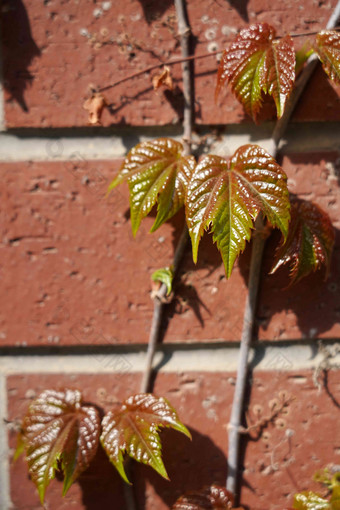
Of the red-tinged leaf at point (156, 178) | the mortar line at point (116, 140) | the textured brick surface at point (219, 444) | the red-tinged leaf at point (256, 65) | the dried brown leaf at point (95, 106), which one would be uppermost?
the red-tinged leaf at point (256, 65)

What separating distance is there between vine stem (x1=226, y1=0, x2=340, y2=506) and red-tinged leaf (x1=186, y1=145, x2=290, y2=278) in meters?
0.06

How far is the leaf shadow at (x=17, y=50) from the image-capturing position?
0.52 meters

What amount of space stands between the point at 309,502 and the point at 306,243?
289 millimetres

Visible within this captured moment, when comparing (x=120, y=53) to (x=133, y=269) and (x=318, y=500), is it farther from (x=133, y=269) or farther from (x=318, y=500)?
(x=318, y=500)

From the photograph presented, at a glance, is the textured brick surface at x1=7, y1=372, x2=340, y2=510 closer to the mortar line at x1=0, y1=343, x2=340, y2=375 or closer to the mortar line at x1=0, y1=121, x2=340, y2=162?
the mortar line at x1=0, y1=343, x2=340, y2=375

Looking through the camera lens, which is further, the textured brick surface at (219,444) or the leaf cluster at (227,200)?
the textured brick surface at (219,444)

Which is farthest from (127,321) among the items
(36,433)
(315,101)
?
(315,101)

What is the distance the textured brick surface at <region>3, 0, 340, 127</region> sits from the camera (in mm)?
524

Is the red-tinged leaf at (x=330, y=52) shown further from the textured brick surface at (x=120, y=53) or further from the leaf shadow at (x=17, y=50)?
the leaf shadow at (x=17, y=50)

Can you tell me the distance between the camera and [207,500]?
1.75 feet

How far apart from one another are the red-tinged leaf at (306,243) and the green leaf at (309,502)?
0.80 feet

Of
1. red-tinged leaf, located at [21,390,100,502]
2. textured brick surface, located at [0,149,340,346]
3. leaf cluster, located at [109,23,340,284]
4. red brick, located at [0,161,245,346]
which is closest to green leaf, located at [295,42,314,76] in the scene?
leaf cluster, located at [109,23,340,284]

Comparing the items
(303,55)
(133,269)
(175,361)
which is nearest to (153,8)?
(303,55)

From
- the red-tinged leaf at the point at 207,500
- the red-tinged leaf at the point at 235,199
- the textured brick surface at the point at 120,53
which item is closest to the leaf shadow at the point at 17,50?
the textured brick surface at the point at 120,53
